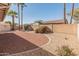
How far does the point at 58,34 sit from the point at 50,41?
0.12 metres

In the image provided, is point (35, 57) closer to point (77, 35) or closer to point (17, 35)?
point (17, 35)

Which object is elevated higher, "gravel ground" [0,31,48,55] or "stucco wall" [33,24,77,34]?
"stucco wall" [33,24,77,34]

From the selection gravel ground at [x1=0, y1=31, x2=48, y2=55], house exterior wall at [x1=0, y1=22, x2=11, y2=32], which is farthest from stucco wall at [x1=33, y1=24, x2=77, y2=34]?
house exterior wall at [x1=0, y1=22, x2=11, y2=32]

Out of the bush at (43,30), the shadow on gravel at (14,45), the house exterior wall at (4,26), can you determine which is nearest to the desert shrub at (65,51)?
the shadow on gravel at (14,45)

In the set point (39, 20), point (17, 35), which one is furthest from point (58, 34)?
point (17, 35)

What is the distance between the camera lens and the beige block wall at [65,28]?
2.34 m

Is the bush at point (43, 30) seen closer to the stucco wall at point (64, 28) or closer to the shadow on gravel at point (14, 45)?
the stucco wall at point (64, 28)

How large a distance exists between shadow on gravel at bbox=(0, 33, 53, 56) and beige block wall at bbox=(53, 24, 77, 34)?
0.94 ft

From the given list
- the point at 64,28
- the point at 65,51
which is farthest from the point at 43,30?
the point at 65,51

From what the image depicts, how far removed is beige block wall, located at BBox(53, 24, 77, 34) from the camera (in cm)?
234

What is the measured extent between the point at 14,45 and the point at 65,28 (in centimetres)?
62

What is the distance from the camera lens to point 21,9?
2.34m

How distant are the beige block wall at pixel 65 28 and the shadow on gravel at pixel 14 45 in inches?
11.3

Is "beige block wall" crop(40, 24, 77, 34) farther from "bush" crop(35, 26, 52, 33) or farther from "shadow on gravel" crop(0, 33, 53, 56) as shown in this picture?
"shadow on gravel" crop(0, 33, 53, 56)
